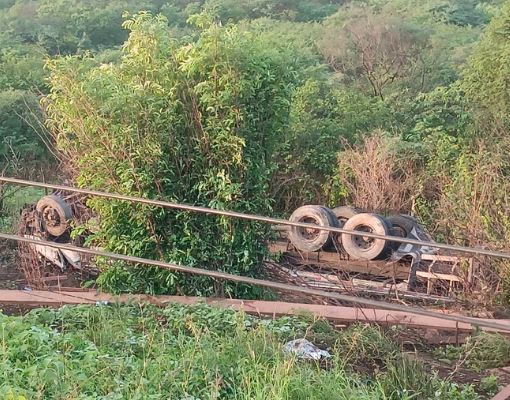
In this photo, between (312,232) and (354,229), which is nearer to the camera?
(354,229)

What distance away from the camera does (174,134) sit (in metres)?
7.20

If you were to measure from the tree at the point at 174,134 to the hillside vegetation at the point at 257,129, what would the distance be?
0.02m

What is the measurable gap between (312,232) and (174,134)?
3.98 m

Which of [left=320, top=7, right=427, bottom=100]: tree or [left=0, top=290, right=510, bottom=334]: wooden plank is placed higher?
[left=320, top=7, right=427, bottom=100]: tree

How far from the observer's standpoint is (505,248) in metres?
7.33

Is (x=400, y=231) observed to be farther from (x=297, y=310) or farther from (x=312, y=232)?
(x=297, y=310)

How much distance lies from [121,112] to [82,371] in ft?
Result: 13.3

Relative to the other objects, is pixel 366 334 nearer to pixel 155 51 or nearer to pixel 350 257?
pixel 155 51

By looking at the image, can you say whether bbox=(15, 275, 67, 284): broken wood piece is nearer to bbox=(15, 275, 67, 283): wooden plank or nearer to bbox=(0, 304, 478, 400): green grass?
bbox=(15, 275, 67, 283): wooden plank

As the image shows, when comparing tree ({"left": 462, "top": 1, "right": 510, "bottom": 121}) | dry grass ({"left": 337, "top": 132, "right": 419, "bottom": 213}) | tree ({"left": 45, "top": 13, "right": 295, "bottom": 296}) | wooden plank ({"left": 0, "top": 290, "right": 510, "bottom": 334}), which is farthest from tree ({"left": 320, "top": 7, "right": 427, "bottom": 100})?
wooden plank ({"left": 0, "top": 290, "right": 510, "bottom": 334})

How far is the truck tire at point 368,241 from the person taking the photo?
382 inches

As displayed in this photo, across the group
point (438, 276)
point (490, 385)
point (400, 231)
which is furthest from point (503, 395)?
point (400, 231)

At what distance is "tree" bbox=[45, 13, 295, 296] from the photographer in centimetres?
706

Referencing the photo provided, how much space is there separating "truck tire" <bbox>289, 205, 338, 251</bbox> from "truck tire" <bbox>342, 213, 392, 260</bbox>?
304 mm
